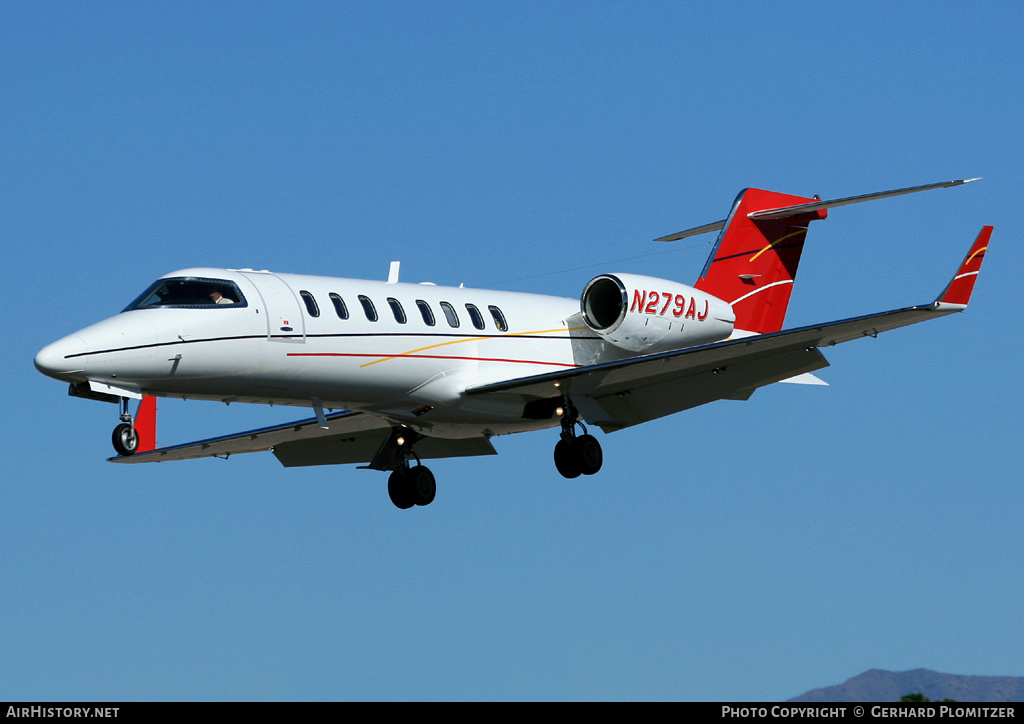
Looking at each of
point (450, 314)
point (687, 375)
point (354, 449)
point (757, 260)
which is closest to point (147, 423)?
point (354, 449)

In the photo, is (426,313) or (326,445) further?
(326,445)

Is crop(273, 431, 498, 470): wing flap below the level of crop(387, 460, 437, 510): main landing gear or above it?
above

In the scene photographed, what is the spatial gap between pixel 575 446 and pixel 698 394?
2.16 meters

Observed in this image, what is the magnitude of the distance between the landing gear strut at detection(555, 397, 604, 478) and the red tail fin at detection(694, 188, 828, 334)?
400 centimetres

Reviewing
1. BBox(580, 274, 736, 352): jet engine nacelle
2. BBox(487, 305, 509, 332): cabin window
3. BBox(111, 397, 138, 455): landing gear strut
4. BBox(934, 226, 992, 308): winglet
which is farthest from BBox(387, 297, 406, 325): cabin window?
BBox(934, 226, 992, 308): winglet

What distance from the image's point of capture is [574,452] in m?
21.6

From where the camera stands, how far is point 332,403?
20297mm

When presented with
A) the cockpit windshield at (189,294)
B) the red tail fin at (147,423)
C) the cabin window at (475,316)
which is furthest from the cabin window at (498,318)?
the red tail fin at (147,423)

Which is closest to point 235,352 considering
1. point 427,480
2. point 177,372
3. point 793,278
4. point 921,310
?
point 177,372

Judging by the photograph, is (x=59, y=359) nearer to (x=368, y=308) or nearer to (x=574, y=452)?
(x=368, y=308)

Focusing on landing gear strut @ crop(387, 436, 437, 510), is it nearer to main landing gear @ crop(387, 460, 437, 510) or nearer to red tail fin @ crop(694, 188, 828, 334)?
main landing gear @ crop(387, 460, 437, 510)

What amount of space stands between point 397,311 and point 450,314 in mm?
1053

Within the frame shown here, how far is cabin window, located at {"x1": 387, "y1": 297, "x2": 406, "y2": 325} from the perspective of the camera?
20.5 metres
